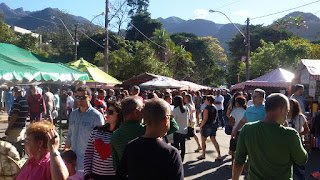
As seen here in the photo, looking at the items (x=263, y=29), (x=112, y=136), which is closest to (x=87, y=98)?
(x=112, y=136)

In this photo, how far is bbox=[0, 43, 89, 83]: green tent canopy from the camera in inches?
201

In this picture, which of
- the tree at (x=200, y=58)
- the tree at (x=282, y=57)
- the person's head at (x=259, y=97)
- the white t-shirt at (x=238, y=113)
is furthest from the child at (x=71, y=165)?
the tree at (x=200, y=58)

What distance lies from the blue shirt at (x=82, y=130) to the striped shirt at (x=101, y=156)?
3.48 feet

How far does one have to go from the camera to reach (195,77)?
51094mm

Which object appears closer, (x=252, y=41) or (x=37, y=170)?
(x=37, y=170)

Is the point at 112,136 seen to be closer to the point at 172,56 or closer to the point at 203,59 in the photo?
the point at 172,56

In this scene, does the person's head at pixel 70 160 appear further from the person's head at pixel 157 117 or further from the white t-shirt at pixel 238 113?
the white t-shirt at pixel 238 113

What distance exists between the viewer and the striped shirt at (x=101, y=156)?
8.81ft

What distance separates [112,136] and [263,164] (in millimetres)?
1451

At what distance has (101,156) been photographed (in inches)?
106

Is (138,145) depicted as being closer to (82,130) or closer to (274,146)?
(274,146)

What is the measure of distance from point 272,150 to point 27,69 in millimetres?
4746

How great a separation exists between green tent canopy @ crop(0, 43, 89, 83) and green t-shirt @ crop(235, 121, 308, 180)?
4.22 meters

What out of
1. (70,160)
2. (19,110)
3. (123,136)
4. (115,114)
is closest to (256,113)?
(115,114)
